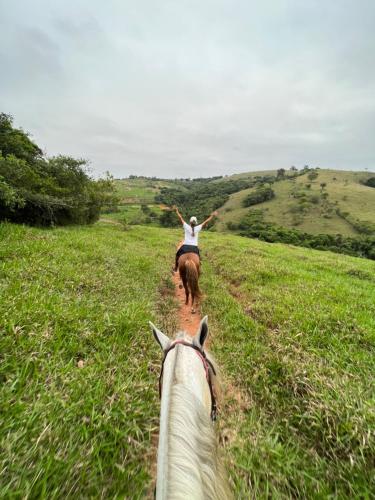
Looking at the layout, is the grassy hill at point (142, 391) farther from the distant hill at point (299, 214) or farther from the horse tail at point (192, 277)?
the distant hill at point (299, 214)

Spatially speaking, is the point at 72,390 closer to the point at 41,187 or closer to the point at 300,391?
the point at 300,391

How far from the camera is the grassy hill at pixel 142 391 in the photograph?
2428mm

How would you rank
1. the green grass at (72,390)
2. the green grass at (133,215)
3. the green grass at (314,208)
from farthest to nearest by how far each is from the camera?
the green grass at (314,208), the green grass at (133,215), the green grass at (72,390)

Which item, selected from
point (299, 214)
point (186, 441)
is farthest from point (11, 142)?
point (299, 214)

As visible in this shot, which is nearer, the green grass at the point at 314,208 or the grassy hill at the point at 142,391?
the grassy hill at the point at 142,391

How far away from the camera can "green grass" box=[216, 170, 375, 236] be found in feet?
259

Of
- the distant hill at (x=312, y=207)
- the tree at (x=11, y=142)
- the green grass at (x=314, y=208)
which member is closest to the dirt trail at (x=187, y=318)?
the tree at (x=11, y=142)

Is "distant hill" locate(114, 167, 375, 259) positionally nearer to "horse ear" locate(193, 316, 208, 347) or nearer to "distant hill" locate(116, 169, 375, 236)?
"distant hill" locate(116, 169, 375, 236)

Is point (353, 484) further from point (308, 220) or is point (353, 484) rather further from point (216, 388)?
point (308, 220)

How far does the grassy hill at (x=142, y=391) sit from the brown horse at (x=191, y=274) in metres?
1.74

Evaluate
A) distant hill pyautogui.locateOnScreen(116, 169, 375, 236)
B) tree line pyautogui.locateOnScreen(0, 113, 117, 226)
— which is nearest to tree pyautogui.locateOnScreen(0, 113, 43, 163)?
tree line pyautogui.locateOnScreen(0, 113, 117, 226)

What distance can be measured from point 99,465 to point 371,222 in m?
97.7

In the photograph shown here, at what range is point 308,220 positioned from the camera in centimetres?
8312

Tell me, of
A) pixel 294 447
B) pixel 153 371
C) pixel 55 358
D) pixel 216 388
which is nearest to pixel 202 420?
pixel 216 388
